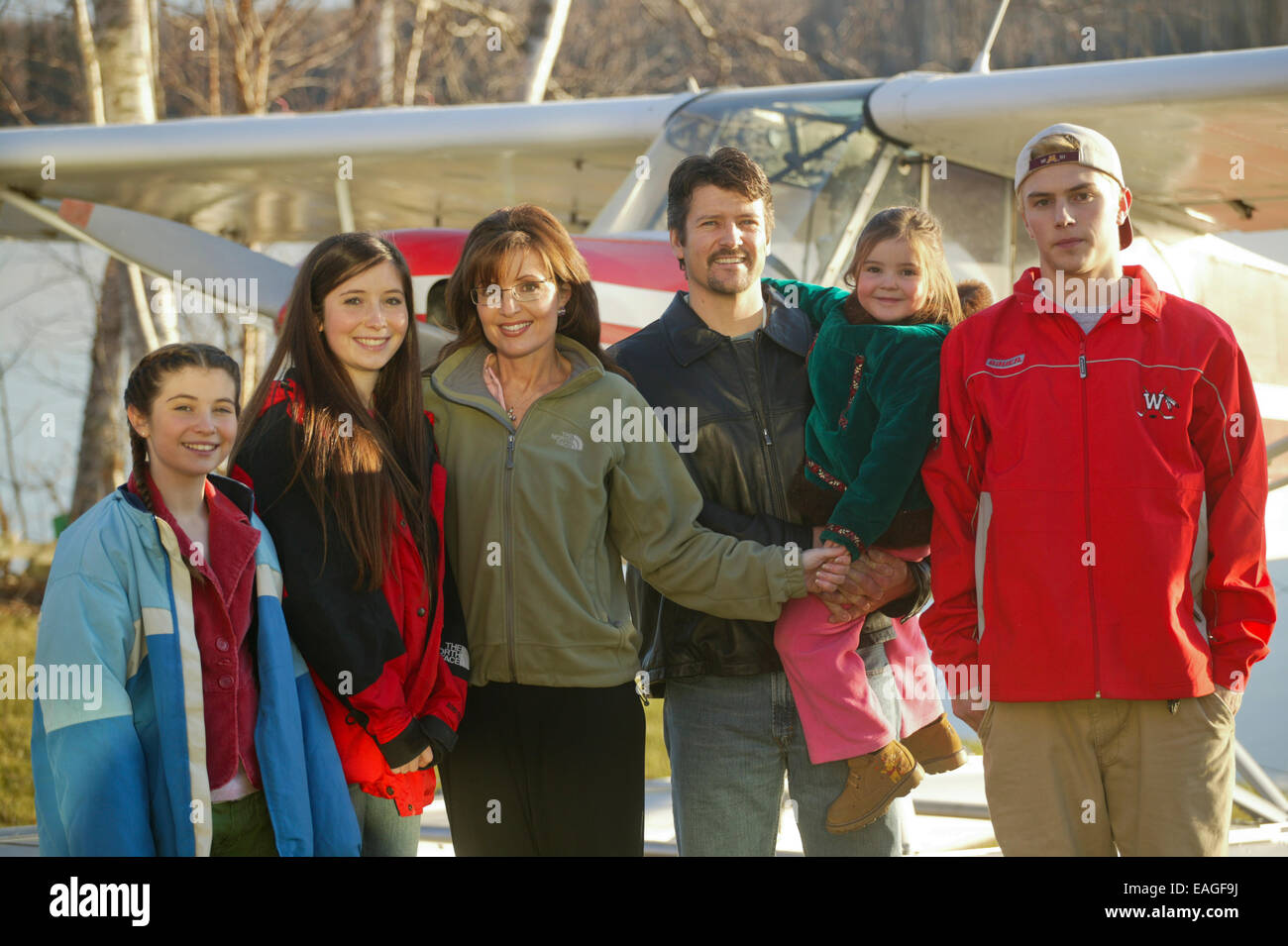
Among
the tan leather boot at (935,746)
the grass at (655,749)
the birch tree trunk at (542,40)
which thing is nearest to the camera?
the tan leather boot at (935,746)

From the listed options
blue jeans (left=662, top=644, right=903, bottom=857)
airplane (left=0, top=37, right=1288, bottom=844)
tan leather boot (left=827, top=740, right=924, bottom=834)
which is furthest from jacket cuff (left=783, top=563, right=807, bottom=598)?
airplane (left=0, top=37, right=1288, bottom=844)

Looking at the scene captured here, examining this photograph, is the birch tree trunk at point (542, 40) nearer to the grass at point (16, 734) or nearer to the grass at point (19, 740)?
the grass at point (19, 740)

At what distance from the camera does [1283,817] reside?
4.67 metres

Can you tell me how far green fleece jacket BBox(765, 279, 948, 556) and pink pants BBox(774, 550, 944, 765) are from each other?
0.58 feet

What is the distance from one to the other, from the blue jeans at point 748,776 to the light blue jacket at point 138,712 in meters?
0.71

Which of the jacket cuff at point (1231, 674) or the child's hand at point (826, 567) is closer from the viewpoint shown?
the jacket cuff at point (1231, 674)

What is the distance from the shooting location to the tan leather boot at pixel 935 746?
2.84 metres

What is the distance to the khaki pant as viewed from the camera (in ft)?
7.06

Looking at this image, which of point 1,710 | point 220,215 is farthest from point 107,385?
point 1,710

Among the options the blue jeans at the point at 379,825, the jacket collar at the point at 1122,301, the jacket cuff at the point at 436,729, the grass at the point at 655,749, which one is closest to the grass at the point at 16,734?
the blue jeans at the point at 379,825

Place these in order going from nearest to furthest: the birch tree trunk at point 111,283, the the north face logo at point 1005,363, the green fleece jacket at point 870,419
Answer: the the north face logo at point 1005,363
the green fleece jacket at point 870,419
the birch tree trunk at point 111,283

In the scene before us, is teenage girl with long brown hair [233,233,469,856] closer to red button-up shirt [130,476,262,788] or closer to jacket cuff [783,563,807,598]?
red button-up shirt [130,476,262,788]
